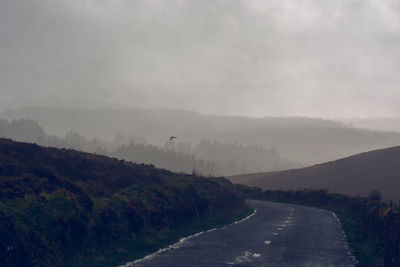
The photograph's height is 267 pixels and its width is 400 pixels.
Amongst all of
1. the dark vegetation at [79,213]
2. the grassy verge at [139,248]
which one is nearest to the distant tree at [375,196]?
the dark vegetation at [79,213]

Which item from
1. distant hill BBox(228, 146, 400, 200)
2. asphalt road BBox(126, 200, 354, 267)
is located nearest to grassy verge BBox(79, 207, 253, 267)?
asphalt road BBox(126, 200, 354, 267)

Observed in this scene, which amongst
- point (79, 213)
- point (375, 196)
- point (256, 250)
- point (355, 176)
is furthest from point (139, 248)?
point (355, 176)

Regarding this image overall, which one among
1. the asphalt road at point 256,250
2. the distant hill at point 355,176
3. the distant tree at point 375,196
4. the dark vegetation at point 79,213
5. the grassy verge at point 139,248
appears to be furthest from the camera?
the distant hill at point 355,176

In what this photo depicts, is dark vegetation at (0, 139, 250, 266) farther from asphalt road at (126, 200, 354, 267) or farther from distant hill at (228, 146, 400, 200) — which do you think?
distant hill at (228, 146, 400, 200)

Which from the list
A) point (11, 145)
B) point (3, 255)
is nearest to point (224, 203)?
point (11, 145)

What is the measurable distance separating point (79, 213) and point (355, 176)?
5691 inches

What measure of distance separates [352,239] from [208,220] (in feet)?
38.6

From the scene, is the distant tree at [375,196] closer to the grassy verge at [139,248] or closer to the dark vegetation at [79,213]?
the dark vegetation at [79,213]

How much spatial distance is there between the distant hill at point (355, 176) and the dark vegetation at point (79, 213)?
8385cm

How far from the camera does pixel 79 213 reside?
19.1m

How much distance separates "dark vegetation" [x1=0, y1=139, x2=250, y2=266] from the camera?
15.4 metres

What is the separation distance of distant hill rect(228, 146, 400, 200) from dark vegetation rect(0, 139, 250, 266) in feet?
275

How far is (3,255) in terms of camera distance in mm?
13641

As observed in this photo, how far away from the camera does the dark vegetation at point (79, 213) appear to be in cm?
1542
